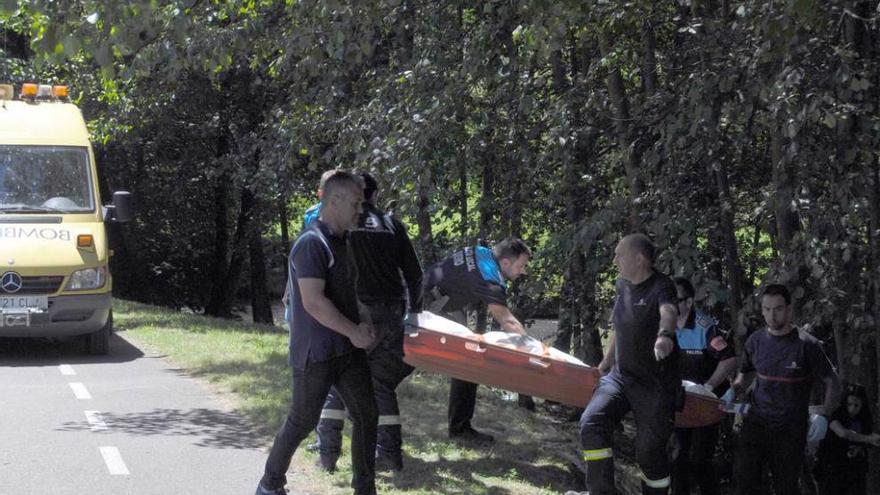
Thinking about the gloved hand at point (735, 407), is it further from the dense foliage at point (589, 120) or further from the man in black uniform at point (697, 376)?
the dense foliage at point (589, 120)

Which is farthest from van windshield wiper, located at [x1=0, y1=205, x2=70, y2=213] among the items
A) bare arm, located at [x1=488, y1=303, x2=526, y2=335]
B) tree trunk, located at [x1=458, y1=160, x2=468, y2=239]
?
bare arm, located at [x1=488, y1=303, x2=526, y2=335]

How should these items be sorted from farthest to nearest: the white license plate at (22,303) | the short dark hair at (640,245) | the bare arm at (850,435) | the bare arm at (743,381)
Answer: the white license plate at (22,303) → the bare arm at (850,435) → the bare arm at (743,381) → the short dark hair at (640,245)

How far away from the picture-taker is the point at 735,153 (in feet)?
32.4

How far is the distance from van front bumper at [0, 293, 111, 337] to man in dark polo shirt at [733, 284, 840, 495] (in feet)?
24.8

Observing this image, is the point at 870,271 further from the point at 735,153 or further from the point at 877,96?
the point at 735,153

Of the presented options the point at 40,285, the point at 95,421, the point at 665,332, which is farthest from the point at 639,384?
the point at 40,285

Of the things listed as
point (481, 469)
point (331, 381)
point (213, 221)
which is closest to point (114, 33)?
point (331, 381)

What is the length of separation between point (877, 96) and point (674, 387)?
8.66ft

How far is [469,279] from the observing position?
8250 millimetres

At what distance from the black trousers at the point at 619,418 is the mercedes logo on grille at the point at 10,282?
750cm

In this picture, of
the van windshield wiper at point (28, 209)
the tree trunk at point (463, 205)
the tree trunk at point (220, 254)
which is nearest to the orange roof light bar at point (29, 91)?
the van windshield wiper at point (28, 209)

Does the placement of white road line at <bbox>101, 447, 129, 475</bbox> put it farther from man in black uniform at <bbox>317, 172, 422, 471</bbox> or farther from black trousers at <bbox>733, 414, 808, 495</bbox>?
black trousers at <bbox>733, 414, 808, 495</bbox>

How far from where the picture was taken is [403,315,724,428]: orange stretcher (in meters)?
7.79

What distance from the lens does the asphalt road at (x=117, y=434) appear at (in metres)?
7.57
